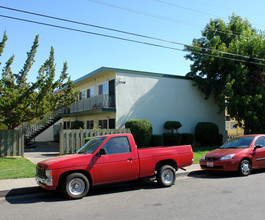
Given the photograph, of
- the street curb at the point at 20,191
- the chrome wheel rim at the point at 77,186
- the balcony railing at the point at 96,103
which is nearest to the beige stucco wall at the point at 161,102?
the balcony railing at the point at 96,103

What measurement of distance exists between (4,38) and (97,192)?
1011 cm

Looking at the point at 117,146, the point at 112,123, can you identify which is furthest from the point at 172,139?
the point at 117,146

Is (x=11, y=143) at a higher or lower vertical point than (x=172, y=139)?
higher

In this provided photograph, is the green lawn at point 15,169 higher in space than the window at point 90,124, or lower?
lower

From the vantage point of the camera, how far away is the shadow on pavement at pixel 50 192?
276 inches

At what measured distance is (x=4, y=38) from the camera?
44.7 ft

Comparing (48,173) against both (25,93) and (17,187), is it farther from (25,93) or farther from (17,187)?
(25,93)

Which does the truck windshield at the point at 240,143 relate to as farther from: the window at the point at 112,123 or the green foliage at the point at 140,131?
the window at the point at 112,123

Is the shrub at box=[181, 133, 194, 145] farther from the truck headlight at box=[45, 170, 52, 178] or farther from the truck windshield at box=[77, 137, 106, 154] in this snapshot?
the truck headlight at box=[45, 170, 52, 178]

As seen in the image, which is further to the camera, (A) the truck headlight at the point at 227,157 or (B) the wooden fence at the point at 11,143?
(B) the wooden fence at the point at 11,143

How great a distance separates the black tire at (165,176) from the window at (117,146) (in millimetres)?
1243

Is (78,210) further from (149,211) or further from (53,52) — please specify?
(53,52)

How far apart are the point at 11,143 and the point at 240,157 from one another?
1148cm

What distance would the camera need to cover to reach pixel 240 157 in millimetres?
9664
